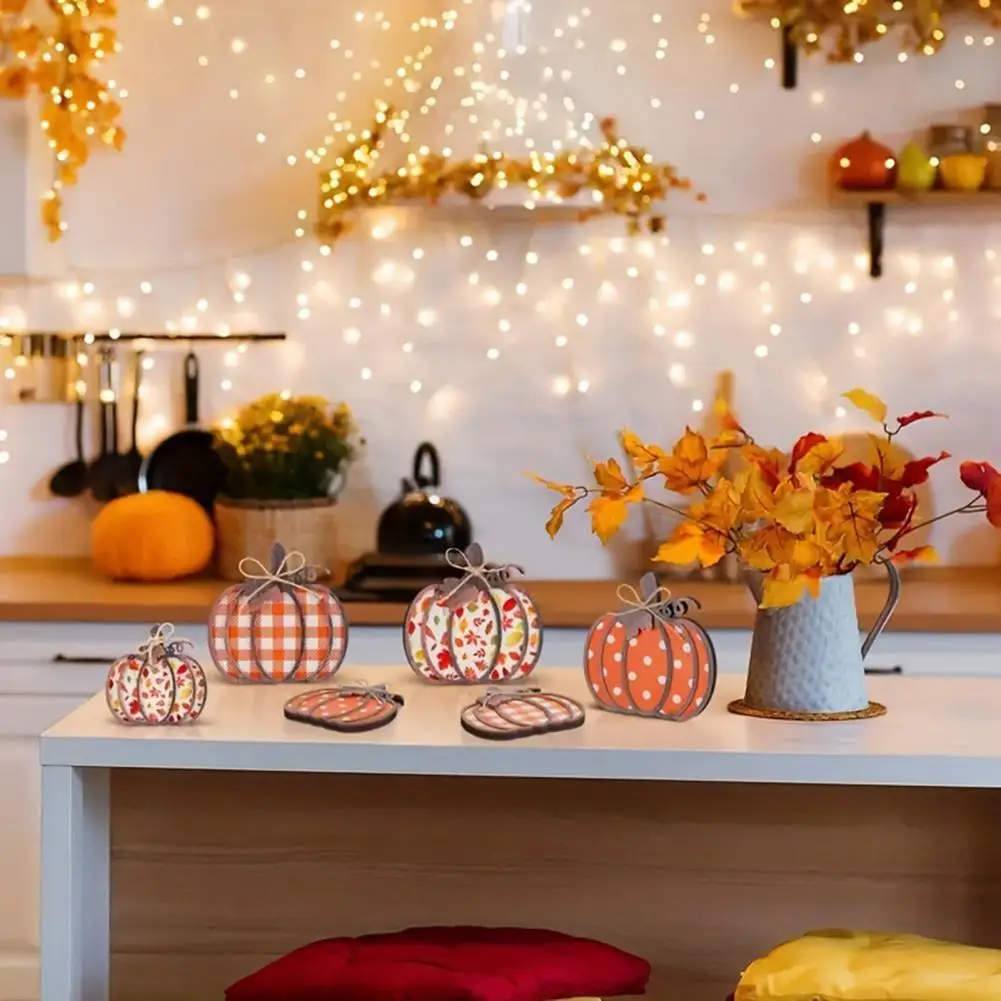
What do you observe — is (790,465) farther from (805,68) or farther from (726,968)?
(805,68)

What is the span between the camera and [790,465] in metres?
1.67

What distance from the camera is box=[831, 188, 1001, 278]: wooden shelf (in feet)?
10.4

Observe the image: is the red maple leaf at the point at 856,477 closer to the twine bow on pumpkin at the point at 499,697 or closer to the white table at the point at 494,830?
the white table at the point at 494,830

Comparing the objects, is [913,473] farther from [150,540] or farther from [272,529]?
[150,540]

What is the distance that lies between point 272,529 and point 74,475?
23.5 inches

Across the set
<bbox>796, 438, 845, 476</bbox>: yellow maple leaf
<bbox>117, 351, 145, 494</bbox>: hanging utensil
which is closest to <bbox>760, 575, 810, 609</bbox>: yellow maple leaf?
<bbox>796, 438, 845, 476</bbox>: yellow maple leaf

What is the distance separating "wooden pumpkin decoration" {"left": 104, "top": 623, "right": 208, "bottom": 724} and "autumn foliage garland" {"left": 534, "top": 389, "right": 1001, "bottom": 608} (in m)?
0.41

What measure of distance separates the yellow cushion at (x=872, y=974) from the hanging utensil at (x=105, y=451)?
2.28 m

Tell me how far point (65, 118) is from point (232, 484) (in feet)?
2.70

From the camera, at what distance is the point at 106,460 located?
11.2 ft

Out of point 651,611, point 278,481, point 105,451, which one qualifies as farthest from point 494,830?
point 105,451

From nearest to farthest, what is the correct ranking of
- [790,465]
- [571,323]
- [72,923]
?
[72,923], [790,465], [571,323]

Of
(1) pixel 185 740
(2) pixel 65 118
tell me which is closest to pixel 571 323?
(2) pixel 65 118

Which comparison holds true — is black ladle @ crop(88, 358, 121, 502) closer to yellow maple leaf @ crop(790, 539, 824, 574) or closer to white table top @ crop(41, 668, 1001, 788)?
white table top @ crop(41, 668, 1001, 788)
